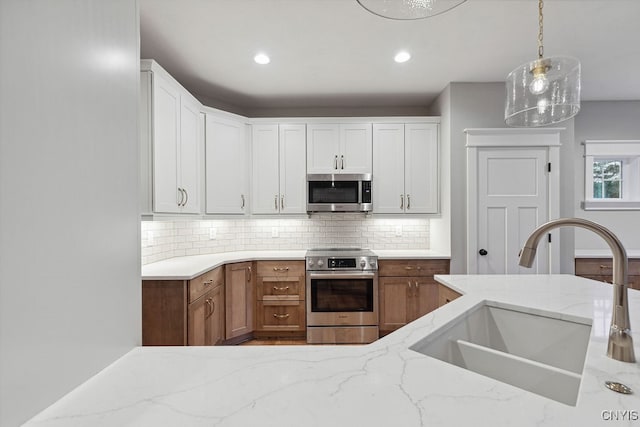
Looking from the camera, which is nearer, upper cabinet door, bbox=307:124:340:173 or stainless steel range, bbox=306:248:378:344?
stainless steel range, bbox=306:248:378:344

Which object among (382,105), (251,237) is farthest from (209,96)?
(382,105)

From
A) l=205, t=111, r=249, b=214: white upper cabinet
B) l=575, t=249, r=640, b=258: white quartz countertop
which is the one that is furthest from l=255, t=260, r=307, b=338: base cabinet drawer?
l=575, t=249, r=640, b=258: white quartz countertop

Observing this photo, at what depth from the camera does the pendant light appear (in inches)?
53.5

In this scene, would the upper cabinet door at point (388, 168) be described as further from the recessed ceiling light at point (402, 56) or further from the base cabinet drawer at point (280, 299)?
the base cabinet drawer at point (280, 299)

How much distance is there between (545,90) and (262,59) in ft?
6.79

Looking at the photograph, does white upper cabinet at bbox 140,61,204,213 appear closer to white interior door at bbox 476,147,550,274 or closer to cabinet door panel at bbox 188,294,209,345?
cabinet door panel at bbox 188,294,209,345

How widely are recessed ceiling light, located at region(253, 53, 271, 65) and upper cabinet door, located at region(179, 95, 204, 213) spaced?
0.71 m

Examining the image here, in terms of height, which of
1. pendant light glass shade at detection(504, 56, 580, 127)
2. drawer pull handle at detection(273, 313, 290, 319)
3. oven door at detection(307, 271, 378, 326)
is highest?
pendant light glass shade at detection(504, 56, 580, 127)

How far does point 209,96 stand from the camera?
3.35 metres

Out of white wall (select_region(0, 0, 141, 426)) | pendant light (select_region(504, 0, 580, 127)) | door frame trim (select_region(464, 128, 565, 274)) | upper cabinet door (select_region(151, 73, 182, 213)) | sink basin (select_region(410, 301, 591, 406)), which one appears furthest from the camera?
door frame trim (select_region(464, 128, 565, 274))

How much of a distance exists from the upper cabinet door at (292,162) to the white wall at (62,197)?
2.56 m

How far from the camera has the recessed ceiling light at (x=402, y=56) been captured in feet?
8.01

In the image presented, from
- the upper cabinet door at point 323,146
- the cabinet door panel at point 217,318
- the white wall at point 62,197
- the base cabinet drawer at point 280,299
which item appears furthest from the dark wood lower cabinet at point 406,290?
the white wall at point 62,197

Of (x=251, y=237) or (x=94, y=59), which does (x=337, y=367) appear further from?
(x=251, y=237)
